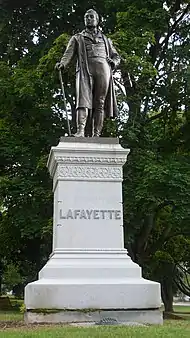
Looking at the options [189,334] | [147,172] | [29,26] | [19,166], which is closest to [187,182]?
[147,172]

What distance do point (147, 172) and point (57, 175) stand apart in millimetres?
7672

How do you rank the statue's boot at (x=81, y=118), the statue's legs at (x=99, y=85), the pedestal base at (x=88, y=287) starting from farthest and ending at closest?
the statue's legs at (x=99, y=85) < the statue's boot at (x=81, y=118) < the pedestal base at (x=88, y=287)

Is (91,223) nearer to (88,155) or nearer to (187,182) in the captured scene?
(88,155)

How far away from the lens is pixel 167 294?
32.3 meters

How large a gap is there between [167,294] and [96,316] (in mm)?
24477

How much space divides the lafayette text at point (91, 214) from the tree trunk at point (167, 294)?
2239cm

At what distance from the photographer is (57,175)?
32.0ft

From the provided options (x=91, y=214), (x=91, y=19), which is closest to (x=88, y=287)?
(x=91, y=214)

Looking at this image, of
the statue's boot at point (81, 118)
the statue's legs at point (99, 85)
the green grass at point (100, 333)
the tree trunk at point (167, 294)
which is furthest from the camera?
the tree trunk at point (167, 294)

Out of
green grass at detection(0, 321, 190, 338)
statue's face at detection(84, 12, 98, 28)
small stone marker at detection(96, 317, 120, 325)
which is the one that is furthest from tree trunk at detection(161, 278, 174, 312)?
green grass at detection(0, 321, 190, 338)

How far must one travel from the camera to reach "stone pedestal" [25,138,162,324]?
28.4ft

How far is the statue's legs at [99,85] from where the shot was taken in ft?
34.2

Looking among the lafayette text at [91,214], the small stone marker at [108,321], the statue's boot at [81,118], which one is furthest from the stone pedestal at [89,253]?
the statue's boot at [81,118]

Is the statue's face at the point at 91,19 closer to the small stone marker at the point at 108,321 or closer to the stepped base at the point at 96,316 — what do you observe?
the stepped base at the point at 96,316
